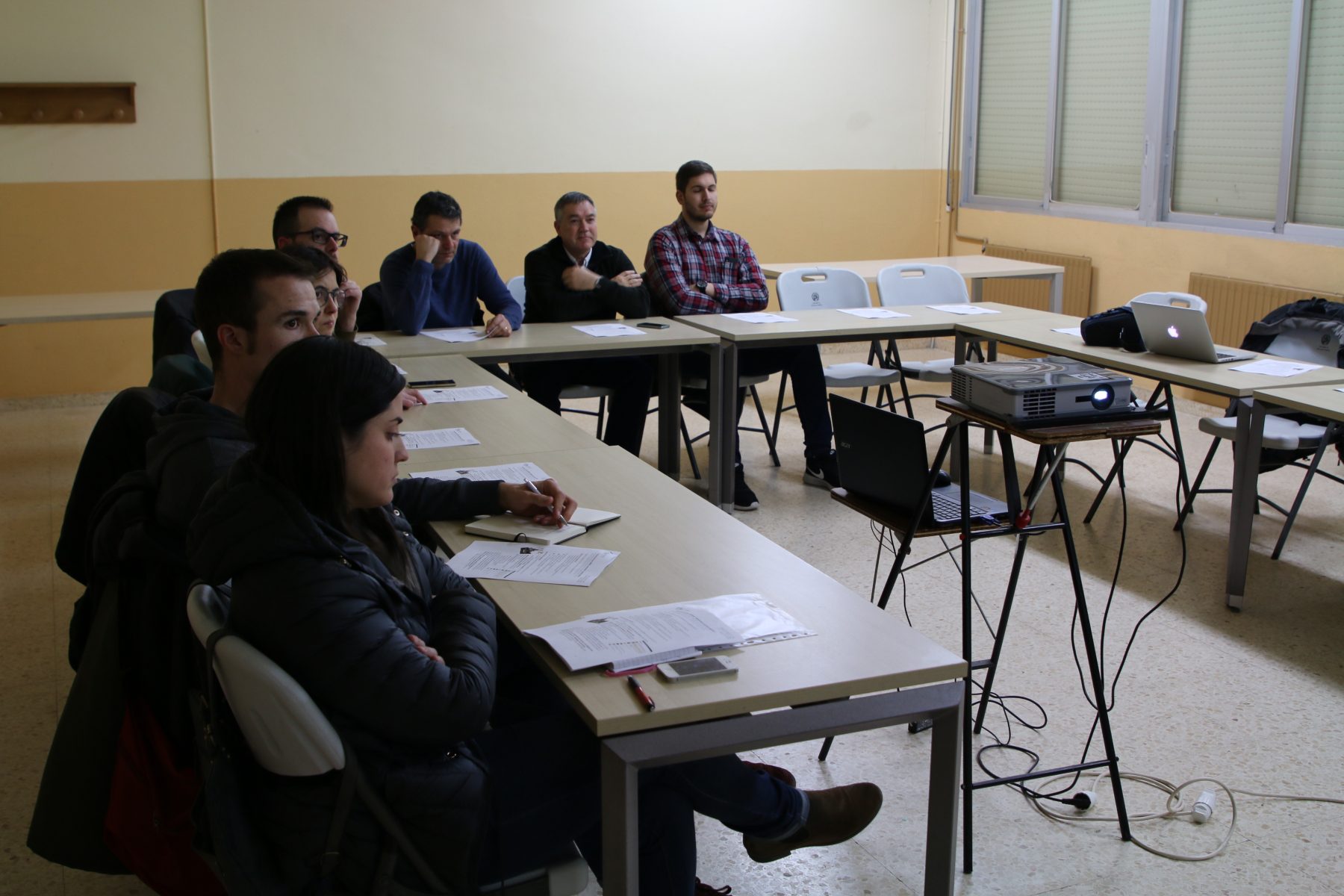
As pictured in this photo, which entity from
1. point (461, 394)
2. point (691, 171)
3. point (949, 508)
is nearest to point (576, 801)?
point (949, 508)

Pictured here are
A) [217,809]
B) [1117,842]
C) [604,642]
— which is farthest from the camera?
[1117,842]

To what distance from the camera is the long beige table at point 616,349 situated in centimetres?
438

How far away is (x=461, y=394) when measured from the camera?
3654 mm

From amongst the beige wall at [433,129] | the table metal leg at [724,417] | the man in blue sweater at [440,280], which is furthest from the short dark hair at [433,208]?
the beige wall at [433,129]

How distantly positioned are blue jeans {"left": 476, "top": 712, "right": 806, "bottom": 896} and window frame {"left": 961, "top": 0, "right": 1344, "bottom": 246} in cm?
499

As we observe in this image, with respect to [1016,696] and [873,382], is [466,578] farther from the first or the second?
[873,382]

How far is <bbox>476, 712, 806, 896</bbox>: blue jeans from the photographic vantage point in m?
1.67

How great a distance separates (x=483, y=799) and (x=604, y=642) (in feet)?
0.91

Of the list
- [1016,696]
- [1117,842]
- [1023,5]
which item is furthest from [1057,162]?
[1117,842]

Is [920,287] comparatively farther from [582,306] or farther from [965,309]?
[582,306]

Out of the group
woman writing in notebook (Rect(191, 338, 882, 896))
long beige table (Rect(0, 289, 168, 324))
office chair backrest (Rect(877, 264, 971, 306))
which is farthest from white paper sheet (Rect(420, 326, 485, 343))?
woman writing in notebook (Rect(191, 338, 882, 896))

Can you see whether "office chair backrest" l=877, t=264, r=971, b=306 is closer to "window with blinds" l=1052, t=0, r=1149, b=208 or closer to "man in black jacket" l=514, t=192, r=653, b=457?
"man in black jacket" l=514, t=192, r=653, b=457

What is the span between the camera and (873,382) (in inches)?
202

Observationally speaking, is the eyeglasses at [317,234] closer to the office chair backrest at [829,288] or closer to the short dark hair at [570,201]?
the short dark hair at [570,201]
